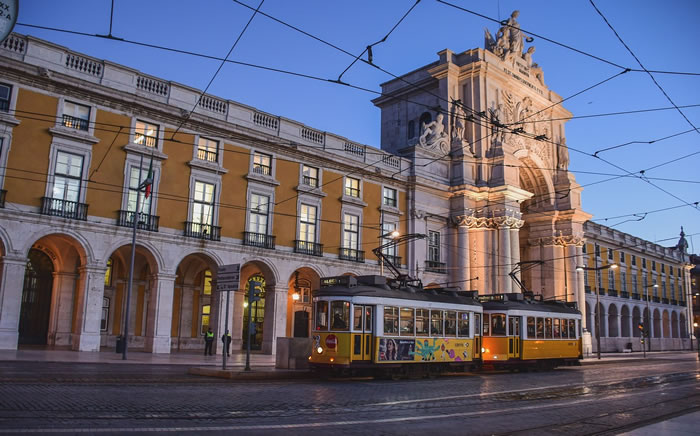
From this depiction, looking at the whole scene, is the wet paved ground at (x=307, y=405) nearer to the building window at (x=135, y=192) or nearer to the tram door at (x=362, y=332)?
the tram door at (x=362, y=332)

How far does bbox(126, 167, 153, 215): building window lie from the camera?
26359mm

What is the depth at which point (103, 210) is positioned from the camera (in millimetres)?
25516

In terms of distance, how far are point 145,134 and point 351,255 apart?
13495 mm

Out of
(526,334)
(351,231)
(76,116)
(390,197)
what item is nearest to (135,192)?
(76,116)

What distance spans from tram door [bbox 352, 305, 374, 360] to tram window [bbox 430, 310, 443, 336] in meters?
3.14

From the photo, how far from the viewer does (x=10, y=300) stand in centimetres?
2247

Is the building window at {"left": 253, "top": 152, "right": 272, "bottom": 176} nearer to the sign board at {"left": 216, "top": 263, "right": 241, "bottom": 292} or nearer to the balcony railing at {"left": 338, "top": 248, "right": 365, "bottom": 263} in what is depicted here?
the balcony railing at {"left": 338, "top": 248, "right": 365, "bottom": 263}

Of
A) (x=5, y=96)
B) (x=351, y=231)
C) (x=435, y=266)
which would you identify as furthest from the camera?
(x=435, y=266)

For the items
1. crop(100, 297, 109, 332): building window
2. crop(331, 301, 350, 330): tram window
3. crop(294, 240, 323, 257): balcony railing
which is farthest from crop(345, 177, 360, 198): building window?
crop(331, 301, 350, 330): tram window

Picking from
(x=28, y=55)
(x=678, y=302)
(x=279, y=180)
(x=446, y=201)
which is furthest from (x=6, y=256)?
(x=678, y=302)

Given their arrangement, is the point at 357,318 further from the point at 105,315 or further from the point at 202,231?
the point at 105,315

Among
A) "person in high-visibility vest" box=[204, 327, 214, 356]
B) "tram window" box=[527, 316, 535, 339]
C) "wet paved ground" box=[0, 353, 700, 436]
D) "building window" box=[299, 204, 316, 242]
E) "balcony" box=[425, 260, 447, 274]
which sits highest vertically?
"building window" box=[299, 204, 316, 242]

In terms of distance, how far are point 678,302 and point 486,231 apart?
47.7 meters

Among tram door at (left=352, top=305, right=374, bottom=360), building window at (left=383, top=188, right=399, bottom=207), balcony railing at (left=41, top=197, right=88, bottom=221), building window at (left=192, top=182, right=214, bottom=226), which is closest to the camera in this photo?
tram door at (left=352, top=305, right=374, bottom=360)
